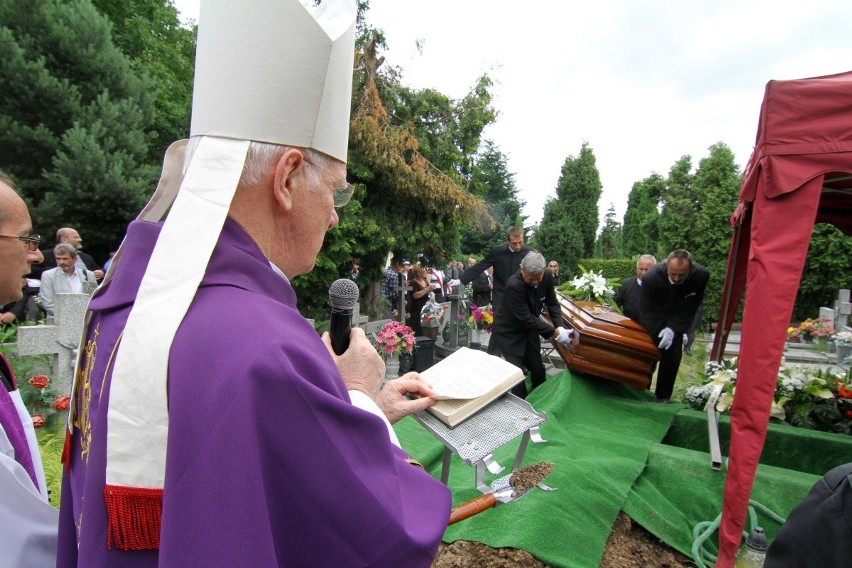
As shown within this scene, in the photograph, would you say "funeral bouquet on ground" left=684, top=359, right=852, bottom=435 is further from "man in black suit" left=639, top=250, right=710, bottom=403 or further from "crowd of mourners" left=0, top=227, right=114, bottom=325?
"crowd of mourners" left=0, top=227, right=114, bottom=325

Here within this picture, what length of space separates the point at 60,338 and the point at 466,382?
427 cm

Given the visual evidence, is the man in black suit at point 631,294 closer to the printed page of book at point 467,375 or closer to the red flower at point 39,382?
the printed page of book at point 467,375

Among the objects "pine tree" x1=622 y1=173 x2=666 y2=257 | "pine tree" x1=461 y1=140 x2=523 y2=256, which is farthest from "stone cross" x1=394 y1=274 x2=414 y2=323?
"pine tree" x1=461 y1=140 x2=523 y2=256

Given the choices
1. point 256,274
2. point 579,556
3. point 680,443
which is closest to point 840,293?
point 680,443

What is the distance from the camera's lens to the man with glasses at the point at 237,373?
2.27 ft

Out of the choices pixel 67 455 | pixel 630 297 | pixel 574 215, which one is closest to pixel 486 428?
pixel 67 455

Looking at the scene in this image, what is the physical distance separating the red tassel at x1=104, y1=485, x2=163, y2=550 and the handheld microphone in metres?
0.74

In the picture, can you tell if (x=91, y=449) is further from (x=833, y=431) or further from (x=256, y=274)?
(x=833, y=431)

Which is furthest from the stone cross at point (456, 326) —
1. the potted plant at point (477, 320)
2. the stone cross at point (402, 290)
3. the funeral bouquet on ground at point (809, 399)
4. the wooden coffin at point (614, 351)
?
the funeral bouquet on ground at point (809, 399)

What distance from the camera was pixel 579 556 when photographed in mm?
2564

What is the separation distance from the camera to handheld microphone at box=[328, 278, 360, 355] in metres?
1.44

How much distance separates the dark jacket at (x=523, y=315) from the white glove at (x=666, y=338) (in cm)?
110

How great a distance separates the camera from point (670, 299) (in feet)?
19.0

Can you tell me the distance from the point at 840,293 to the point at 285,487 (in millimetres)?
13402
